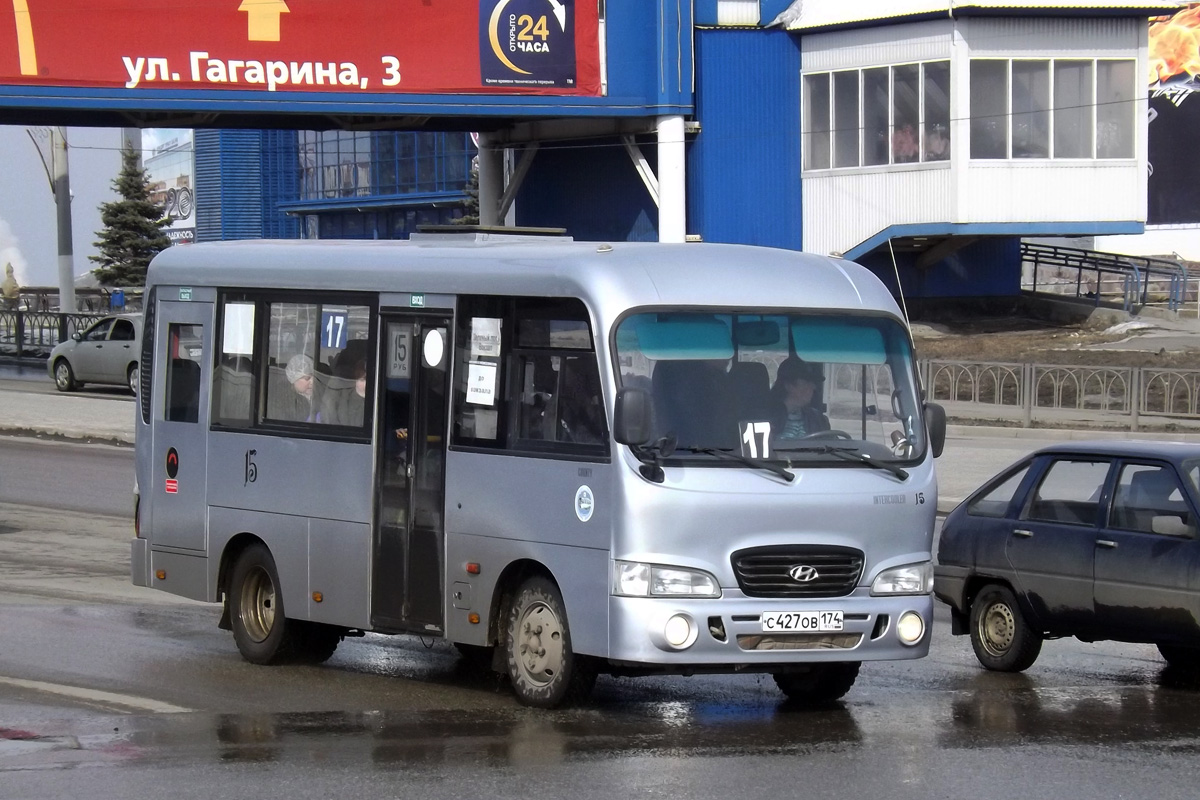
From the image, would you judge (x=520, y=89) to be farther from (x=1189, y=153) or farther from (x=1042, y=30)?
(x=1189, y=153)

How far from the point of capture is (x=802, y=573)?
27.7 ft

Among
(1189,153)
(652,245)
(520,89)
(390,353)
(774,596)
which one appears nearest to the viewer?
(774,596)

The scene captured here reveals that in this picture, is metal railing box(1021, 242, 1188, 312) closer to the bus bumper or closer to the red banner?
the red banner

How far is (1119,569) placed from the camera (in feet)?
31.9

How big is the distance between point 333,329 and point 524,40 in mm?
26495

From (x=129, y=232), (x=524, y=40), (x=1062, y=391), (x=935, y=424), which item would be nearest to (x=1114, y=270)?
(x=1062, y=391)

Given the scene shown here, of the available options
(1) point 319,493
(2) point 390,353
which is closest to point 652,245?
(2) point 390,353

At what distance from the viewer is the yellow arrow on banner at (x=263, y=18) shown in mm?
34250

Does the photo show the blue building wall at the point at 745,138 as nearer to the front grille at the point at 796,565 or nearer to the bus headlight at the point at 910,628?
the bus headlight at the point at 910,628

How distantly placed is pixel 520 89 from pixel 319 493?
26.8m

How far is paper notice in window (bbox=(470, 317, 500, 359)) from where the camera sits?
9.31 metres

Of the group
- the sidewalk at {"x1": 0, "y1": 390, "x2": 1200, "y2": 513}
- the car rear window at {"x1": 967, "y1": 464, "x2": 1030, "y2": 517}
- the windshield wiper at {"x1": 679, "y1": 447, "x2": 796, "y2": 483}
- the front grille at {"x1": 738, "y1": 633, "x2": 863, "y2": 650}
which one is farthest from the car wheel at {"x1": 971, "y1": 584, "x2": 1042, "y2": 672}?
the sidewalk at {"x1": 0, "y1": 390, "x2": 1200, "y2": 513}

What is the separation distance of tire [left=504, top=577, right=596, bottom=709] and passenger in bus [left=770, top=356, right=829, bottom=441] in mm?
1465

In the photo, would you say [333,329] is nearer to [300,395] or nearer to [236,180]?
[300,395]
